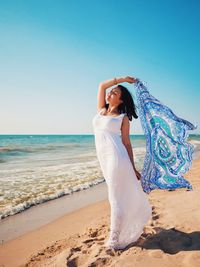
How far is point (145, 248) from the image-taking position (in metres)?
3.74

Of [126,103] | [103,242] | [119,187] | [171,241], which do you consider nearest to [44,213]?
[103,242]

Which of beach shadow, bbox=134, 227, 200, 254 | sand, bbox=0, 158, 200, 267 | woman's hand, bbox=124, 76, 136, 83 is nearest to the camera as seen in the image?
sand, bbox=0, 158, 200, 267

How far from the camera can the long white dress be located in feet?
12.6

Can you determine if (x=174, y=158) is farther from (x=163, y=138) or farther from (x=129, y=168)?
(x=129, y=168)

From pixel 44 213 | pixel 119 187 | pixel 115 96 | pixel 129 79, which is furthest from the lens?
pixel 44 213

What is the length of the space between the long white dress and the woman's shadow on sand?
7.7 inches

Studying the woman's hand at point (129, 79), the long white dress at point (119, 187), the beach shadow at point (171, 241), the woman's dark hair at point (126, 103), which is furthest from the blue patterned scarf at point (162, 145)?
the beach shadow at point (171, 241)

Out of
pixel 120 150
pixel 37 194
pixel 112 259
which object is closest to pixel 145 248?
pixel 112 259

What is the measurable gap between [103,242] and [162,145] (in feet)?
5.76

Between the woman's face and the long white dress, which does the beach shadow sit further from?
the woman's face

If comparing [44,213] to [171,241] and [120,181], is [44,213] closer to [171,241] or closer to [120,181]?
[120,181]

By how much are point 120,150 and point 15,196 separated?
4.74 metres

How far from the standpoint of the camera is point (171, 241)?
394cm

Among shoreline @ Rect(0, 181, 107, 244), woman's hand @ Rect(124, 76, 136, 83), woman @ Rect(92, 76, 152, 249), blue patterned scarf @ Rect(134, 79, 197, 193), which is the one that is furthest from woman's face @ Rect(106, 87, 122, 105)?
shoreline @ Rect(0, 181, 107, 244)
